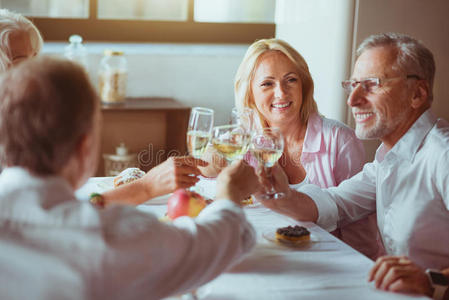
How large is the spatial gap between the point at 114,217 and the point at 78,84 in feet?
0.73

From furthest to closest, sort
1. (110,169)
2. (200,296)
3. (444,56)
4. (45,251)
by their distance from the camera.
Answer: (110,169) < (444,56) < (200,296) < (45,251)

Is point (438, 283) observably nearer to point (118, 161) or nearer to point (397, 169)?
point (397, 169)

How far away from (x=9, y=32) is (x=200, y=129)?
83 centimetres

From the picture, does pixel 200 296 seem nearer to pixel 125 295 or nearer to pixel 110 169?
pixel 125 295

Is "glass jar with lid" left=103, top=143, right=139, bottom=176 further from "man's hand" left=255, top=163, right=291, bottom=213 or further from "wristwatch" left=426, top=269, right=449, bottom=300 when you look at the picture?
"wristwatch" left=426, top=269, right=449, bottom=300

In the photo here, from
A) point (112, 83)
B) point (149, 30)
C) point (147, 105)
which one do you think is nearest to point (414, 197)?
point (147, 105)

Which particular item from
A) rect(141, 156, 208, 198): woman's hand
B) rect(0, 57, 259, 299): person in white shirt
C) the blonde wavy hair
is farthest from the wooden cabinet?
rect(0, 57, 259, 299): person in white shirt

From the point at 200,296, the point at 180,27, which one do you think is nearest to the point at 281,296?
the point at 200,296

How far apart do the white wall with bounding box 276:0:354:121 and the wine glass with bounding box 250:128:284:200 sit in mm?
1391

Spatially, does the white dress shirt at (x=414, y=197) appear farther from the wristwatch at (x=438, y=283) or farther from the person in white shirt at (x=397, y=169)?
the wristwatch at (x=438, y=283)

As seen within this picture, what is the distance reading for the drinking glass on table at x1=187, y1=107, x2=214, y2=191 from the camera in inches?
60.2

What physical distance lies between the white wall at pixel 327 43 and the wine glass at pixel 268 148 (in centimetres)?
139

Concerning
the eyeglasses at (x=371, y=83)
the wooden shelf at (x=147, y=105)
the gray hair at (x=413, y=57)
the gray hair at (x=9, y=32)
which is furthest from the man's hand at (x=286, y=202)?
the wooden shelf at (x=147, y=105)

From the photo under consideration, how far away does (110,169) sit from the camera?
12.4ft
